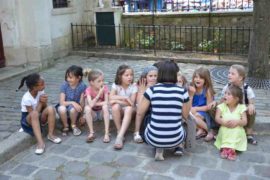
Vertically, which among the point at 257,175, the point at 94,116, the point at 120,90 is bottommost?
the point at 257,175

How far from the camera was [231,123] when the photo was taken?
14.9 ft

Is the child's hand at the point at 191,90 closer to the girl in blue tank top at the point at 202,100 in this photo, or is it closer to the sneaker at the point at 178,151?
the girl in blue tank top at the point at 202,100

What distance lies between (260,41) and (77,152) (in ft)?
14.3

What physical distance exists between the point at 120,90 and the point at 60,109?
2.76ft

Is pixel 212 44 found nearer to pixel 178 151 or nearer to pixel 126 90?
pixel 126 90

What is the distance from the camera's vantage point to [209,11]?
10.7m

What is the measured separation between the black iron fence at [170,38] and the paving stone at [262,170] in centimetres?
602

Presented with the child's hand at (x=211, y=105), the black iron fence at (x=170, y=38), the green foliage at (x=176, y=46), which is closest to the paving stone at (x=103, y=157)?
the child's hand at (x=211, y=105)

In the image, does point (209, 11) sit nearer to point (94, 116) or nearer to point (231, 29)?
point (231, 29)

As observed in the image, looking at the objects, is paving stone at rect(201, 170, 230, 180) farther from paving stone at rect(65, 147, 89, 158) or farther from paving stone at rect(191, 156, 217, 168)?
paving stone at rect(65, 147, 89, 158)

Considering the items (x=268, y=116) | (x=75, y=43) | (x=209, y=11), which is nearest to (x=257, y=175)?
(x=268, y=116)

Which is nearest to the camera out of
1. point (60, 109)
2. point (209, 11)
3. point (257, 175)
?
point (257, 175)

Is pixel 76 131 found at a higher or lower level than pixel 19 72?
lower

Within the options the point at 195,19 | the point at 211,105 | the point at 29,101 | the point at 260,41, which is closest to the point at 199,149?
the point at 211,105
